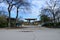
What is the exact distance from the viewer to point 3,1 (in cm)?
5147

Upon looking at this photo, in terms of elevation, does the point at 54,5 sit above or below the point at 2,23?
above

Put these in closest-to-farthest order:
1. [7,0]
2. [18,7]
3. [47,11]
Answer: [7,0]
[18,7]
[47,11]

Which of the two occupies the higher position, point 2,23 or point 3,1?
point 3,1

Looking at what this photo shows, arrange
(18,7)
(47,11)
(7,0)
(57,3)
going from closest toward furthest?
(7,0) < (18,7) < (57,3) < (47,11)

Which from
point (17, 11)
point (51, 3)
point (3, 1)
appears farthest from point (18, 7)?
point (51, 3)

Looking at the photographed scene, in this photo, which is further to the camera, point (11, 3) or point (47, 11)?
point (47, 11)

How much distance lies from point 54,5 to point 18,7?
1470cm

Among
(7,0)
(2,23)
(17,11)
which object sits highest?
(7,0)

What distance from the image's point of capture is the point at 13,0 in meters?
51.8

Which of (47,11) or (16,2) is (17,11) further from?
(47,11)

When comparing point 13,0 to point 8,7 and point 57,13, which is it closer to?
point 8,7

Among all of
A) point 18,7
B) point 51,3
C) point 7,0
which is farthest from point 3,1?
point 51,3

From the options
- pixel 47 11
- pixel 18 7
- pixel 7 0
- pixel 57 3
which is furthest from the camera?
pixel 47 11

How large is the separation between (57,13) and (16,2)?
18.3 metres
